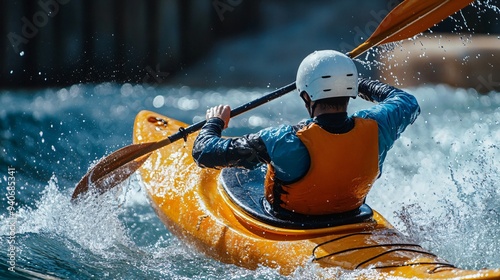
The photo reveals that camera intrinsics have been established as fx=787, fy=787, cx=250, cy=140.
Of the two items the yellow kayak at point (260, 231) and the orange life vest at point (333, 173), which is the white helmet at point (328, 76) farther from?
the yellow kayak at point (260, 231)

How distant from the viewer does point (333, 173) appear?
3.70m

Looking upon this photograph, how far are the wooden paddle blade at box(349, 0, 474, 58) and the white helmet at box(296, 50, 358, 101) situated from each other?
1.20 m

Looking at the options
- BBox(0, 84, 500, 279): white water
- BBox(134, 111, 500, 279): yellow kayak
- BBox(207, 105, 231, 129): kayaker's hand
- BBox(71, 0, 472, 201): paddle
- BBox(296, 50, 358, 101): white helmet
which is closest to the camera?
BBox(134, 111, 500, 279): yellow kayak

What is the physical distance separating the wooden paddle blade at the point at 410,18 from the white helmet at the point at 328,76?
1.20 metres

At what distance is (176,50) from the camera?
12.4m

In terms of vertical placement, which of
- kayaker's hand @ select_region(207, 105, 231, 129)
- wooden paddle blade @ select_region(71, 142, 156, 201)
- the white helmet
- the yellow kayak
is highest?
wooden paddle blade @ select_region(71, 142, 156, 201)

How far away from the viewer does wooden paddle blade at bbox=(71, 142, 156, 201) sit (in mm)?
5246

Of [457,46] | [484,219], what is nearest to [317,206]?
[484,219]

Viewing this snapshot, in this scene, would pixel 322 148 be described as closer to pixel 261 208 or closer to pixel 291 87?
pixel 261 208

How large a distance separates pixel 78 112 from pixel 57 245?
521 cm

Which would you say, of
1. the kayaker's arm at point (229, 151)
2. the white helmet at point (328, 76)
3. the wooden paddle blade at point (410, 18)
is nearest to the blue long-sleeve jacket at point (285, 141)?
the kayaker's arm at point (229, 151)

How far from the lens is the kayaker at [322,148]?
3.65 m

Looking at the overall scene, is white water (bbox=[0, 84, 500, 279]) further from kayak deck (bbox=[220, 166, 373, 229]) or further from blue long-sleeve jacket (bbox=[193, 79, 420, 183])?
blue long-sleeve jacket (bbox=[193, 79, 420, 183])

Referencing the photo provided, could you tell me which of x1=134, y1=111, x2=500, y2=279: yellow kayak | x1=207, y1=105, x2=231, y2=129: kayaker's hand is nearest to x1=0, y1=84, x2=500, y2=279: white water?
x1=134, y1=111, x2=500, y2=279: yellow kayak
